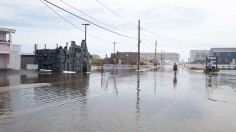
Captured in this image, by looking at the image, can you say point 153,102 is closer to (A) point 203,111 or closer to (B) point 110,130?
(A) point 203,111

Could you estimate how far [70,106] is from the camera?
11.4 metres

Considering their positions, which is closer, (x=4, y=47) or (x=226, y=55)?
(x=4, y=47)

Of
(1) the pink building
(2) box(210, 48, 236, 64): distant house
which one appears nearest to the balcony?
(1) the pink building

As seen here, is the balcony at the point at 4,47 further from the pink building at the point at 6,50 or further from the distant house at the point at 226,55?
the distant house at the point at 226,55

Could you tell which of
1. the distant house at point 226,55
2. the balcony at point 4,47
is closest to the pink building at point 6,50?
the balcony at point 4,47

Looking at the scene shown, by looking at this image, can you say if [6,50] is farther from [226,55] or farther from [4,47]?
[226,55]

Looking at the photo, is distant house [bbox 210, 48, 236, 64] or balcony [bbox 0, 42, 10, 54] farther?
distant house [bbox 210, 48, 236, 64]

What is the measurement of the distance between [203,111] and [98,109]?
3776 mm

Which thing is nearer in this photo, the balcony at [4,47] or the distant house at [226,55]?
the balcony at [4,47]

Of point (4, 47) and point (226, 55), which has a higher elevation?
point (226, 55)

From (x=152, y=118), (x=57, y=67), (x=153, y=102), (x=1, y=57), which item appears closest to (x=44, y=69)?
(x=57, y=67)

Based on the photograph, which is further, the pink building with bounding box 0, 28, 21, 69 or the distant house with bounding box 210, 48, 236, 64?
the distant house with bounding box 210, 48, 236, 64

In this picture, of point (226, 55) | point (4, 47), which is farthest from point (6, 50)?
point (226, 55)

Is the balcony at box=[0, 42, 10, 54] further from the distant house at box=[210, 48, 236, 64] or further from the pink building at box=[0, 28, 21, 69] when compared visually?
the distant house at box=[210, 48, 236, 64]
